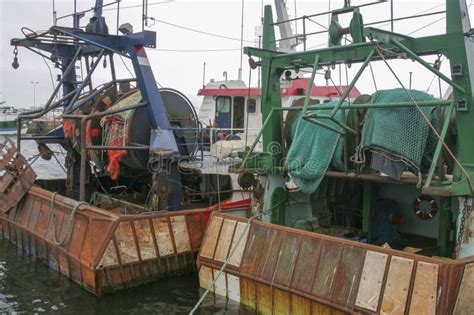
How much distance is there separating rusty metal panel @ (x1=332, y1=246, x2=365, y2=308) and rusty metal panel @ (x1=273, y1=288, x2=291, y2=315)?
0.85 m

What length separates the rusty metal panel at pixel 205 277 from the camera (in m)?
8.59

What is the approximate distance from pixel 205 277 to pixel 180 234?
145cm

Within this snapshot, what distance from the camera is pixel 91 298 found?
8.81m

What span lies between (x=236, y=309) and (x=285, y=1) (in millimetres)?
12835

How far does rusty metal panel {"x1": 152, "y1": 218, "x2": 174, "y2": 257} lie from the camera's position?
949 centimetres

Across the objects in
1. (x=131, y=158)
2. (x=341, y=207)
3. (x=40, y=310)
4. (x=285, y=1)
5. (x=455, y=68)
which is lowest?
(x=40, y=310)

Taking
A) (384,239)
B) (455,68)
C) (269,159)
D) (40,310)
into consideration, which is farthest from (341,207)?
(40,310)

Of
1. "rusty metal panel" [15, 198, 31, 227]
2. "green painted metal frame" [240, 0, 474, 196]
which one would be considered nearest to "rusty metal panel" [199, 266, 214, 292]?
"green painted metal frame" [240, 0, 474, 196]

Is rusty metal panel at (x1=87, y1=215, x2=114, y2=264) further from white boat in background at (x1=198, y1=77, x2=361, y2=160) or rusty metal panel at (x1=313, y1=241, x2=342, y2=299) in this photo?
white boat in background at (x1=198, y1=77, x2=361, y2=160)

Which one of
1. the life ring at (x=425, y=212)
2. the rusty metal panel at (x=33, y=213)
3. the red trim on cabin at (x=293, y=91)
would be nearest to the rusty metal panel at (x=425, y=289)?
the life ring at (x=425, y=212)

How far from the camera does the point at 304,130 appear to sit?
8.23 metres

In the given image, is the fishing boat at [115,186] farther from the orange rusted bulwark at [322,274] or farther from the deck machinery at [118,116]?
the orange rusted bulwark at [322,274]

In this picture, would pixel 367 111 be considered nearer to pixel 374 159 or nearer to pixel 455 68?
pixel 374 159

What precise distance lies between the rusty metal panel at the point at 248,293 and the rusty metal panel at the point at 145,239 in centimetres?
233
